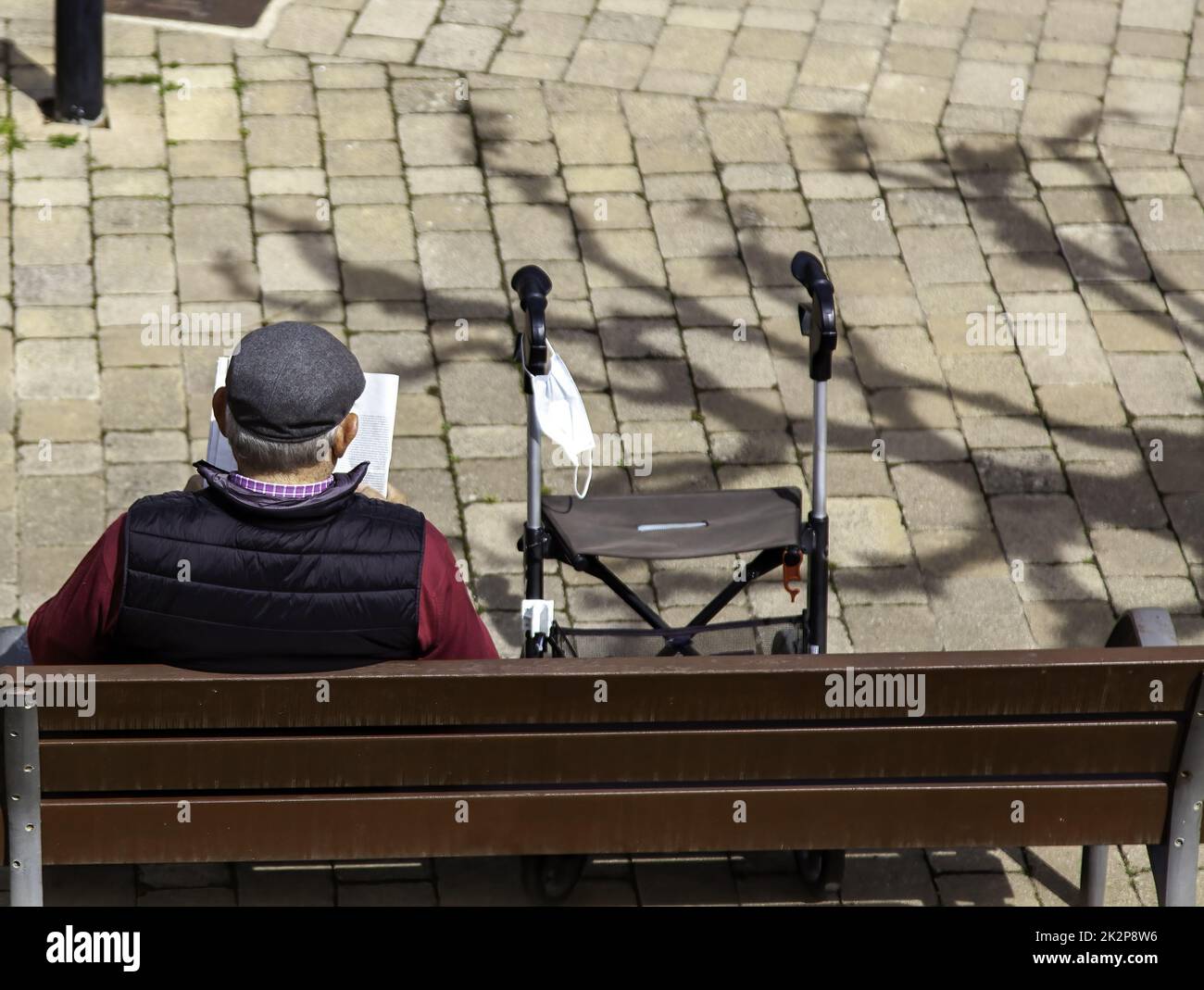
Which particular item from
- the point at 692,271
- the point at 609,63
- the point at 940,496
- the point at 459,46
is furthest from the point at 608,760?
the point at 459,46

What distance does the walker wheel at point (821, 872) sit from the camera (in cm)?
432

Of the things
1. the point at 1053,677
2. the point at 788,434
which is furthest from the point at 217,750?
the point at 788,434

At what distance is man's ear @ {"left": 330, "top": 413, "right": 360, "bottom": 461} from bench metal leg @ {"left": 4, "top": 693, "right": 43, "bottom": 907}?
751mm

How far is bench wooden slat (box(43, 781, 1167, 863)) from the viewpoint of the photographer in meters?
3.48

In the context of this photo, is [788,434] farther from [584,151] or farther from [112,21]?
[112,21]

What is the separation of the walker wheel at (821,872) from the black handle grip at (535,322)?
134 cm

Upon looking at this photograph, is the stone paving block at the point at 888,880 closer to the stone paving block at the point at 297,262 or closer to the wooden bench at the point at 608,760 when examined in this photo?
the wooden bench at the point at 608,760

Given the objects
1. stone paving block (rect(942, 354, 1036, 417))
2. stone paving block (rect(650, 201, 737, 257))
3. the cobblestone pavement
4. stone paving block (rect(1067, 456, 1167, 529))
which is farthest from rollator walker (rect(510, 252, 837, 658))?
stone paving block (rect(650, 201, 737, 257))

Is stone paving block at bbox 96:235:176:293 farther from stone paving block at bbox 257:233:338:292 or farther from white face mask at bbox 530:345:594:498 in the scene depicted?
white face mask at bbox 530:345:594:498

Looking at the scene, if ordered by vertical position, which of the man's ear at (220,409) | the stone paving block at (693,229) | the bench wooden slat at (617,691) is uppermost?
the stone paving block at (693,229)

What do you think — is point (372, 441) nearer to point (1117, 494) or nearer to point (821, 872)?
point (821, 872)

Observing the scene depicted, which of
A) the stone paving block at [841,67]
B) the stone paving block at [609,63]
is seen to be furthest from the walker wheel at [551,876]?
the stone paving block at [841,67]

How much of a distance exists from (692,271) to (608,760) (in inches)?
132
